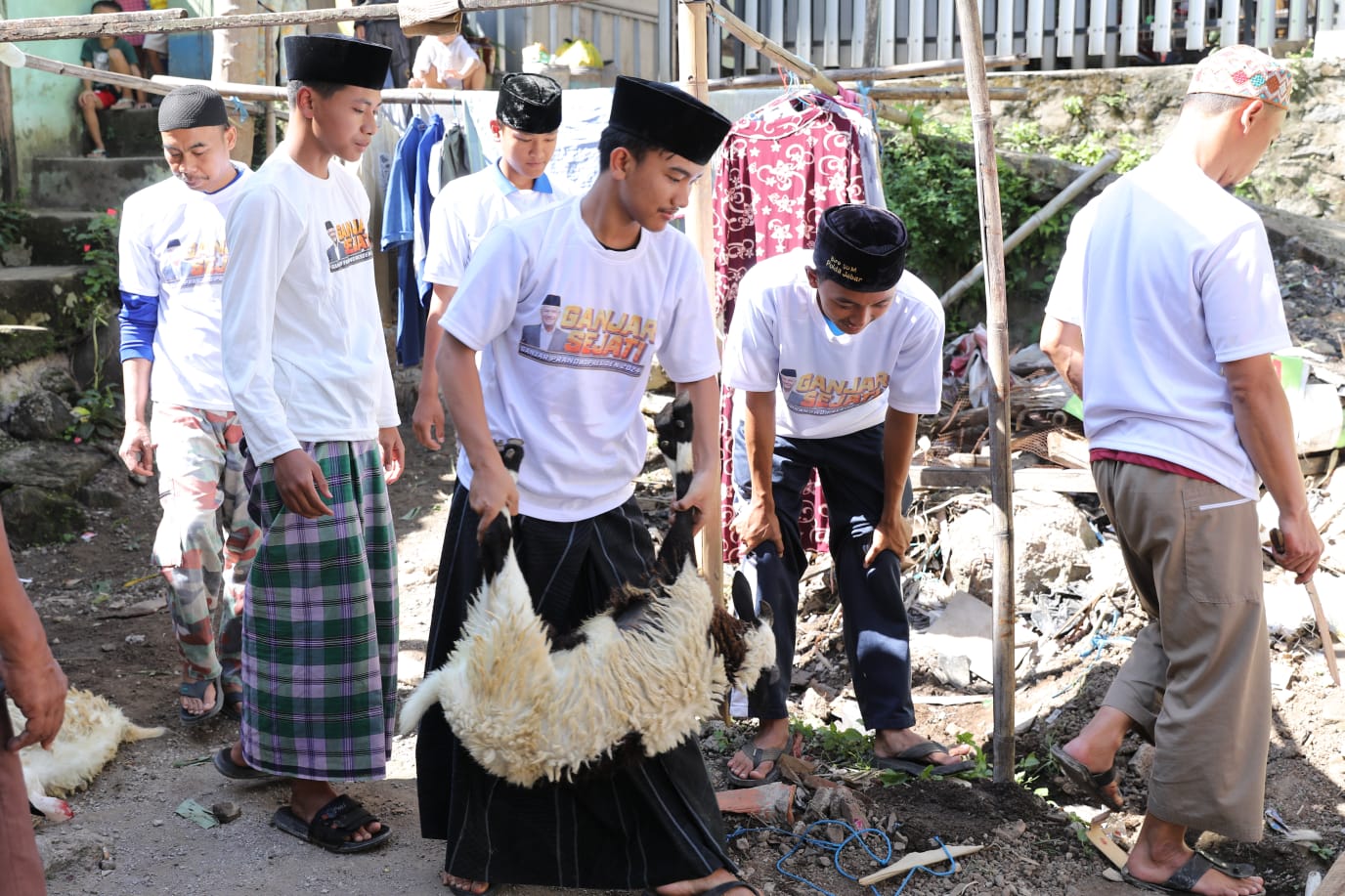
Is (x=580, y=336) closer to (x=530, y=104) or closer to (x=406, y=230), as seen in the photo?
(x=530, y=104)

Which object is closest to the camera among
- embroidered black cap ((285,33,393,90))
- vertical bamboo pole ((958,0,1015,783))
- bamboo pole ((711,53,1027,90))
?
embroidered black cap ((285,33,393,90))

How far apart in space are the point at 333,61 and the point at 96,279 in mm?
5436

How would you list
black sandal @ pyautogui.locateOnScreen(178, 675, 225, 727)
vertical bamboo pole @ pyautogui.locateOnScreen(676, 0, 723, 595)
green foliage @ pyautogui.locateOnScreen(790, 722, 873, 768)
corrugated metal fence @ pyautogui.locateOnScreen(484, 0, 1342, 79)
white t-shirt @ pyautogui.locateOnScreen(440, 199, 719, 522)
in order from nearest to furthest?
1. white t-shirt @ pyautogui.locateOnScreen(440, 199, 719, 522)
2. vertical bamboo pole @ pyautogui.locateOnScreen(676, 0, 723, 595)
3. green foliage @ pyautogui.locateOnScreen(790, 722, 873, 768)
4. black sandal @ pyautogui.locateOnScreen(178, 675, 225, 727)
5. corrugated metal fence @ pyautogui.locateOnScreen(484, 0, 1342, 79)

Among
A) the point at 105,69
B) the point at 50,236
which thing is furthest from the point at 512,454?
the point at 105,69

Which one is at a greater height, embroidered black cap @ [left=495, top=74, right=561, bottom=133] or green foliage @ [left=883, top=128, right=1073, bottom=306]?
embroidered black cap @ [left=495, top=74, right=561, bottom=133]

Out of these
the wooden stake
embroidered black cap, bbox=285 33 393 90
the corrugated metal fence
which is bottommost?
the wooden stake

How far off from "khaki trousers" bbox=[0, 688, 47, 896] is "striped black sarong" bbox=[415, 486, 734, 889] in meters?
1.17

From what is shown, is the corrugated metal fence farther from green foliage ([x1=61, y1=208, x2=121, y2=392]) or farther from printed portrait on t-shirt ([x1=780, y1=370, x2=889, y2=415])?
printed portrait on t-shirt ([x1=780, y1=370, x2=889, y2=415])

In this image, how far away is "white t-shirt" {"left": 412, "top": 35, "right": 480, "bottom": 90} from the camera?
8.45 m

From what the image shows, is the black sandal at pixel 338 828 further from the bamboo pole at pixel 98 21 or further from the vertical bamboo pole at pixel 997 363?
the bamboo pole at pixel 98 21

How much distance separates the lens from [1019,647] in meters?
5.23

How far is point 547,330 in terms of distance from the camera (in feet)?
9.50

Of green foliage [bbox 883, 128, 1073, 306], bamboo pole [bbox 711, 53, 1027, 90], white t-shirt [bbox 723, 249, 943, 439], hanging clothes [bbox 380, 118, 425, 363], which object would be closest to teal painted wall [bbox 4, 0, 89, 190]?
hanging clothes [bbox 380, 118, 425, 363]

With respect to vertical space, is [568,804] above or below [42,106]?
below
